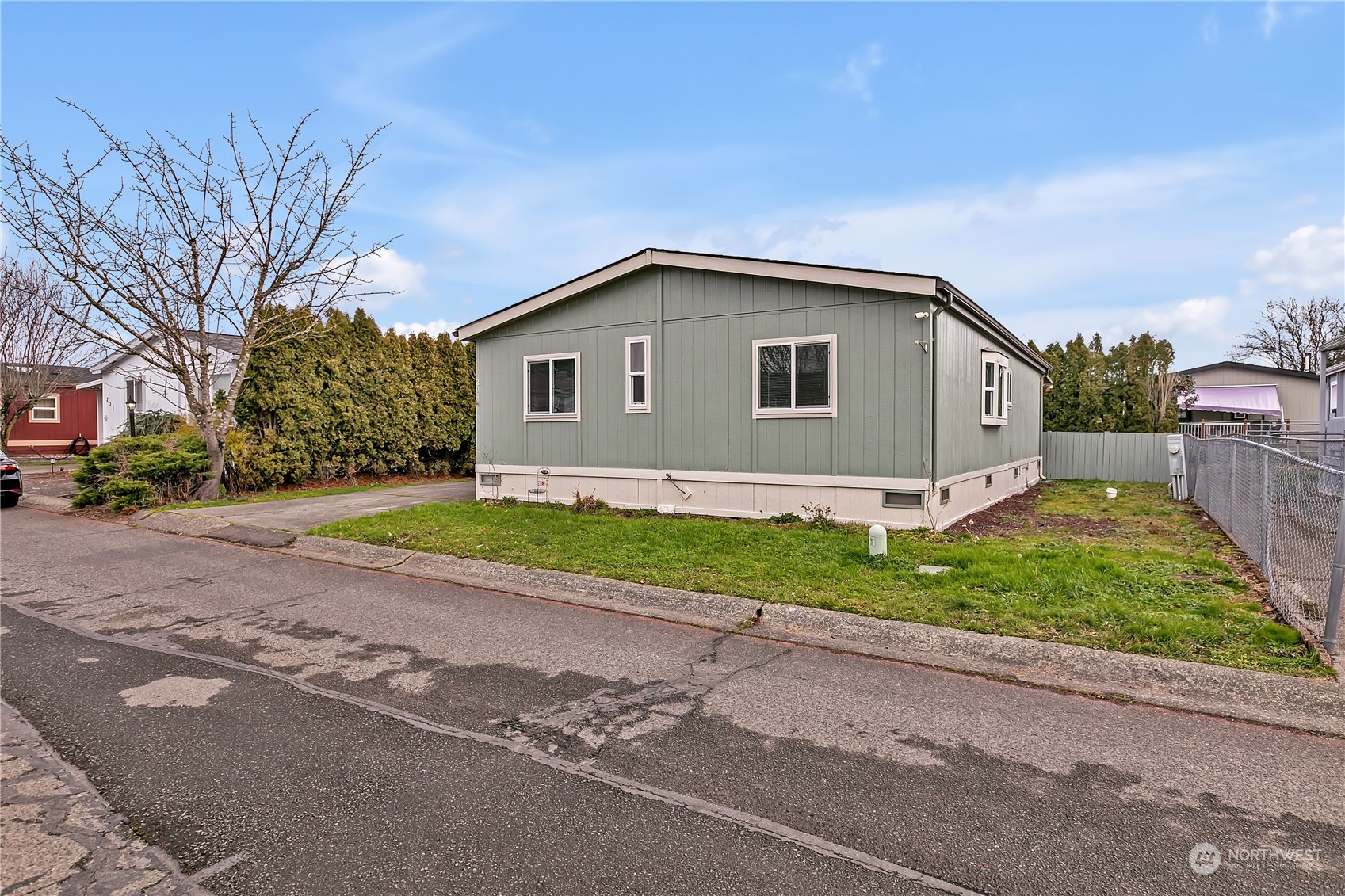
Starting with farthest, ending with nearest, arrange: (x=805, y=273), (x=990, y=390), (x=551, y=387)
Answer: (x=990, y=390), (x=551, y=387), (x=805, y=273)

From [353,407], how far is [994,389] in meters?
14.7

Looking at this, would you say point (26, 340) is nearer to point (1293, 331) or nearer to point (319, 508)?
point (319, 508)

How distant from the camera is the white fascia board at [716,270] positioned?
9570 millimetres

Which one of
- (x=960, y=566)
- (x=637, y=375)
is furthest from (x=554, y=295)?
(x=960, y=566)

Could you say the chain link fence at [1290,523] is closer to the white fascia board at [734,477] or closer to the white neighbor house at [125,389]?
the white fascia board at [734,477]

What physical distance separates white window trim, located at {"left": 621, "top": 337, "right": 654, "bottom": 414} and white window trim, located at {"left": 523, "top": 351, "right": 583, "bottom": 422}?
1008 mm

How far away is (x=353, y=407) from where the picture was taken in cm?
1758

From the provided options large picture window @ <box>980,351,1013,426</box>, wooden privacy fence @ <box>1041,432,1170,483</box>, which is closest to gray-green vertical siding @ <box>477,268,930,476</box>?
large picture window @ <box>980,351,1013,426</box>

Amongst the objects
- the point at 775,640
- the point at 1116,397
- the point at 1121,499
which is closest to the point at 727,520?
the point at 775,640

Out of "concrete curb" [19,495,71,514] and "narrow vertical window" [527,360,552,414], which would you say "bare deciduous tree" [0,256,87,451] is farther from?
"narrow vertical window" [527,360,552,414]

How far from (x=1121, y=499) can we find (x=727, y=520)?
9198mm

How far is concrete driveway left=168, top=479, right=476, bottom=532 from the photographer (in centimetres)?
1112

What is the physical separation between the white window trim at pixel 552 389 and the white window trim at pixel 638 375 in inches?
39.7

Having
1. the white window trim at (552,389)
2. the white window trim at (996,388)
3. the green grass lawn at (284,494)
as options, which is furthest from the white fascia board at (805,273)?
the green grass lawn at (284,494)
